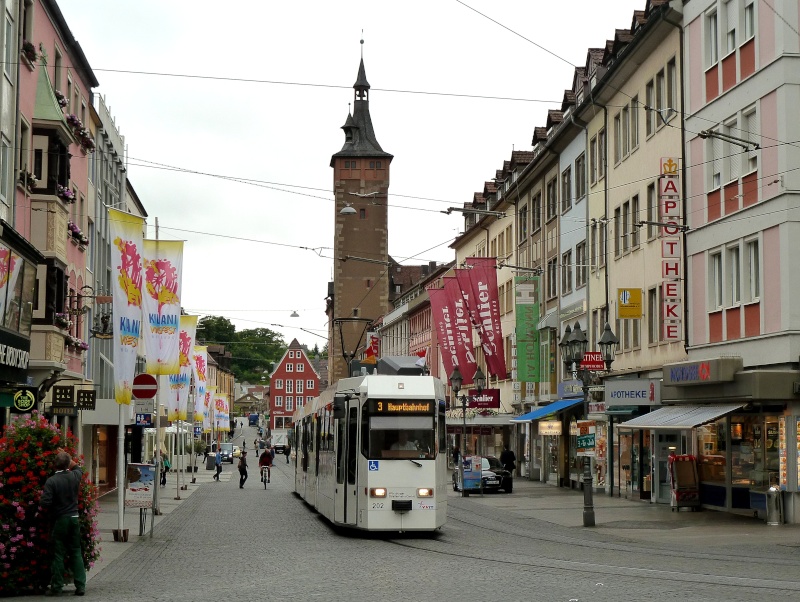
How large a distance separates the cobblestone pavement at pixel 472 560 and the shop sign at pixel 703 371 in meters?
3.31

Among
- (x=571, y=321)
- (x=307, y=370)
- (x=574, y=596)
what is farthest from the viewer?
(x=307, y=370)

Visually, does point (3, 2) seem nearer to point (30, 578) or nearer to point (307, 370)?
point (30, 578)

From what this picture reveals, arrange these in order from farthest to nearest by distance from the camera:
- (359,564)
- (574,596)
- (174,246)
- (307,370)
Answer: (307,370), (174,246), (359,564), (574,596)

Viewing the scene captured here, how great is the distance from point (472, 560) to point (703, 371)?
1302cm

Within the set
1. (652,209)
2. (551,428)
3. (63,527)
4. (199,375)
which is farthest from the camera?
(199,375)

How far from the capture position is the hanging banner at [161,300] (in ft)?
93.0

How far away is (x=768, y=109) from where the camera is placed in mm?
29375

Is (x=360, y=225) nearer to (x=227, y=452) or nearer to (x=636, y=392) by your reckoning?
(x=227, y=452)

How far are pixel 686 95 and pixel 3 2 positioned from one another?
57.2 ft

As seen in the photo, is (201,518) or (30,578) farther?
(201,518)

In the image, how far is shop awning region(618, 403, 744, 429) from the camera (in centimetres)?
3003

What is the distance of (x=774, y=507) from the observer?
93.2 ft

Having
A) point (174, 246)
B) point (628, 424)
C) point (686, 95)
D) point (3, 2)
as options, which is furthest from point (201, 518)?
point (686, 95)

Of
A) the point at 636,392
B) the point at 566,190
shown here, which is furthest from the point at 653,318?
the point at 566,190
